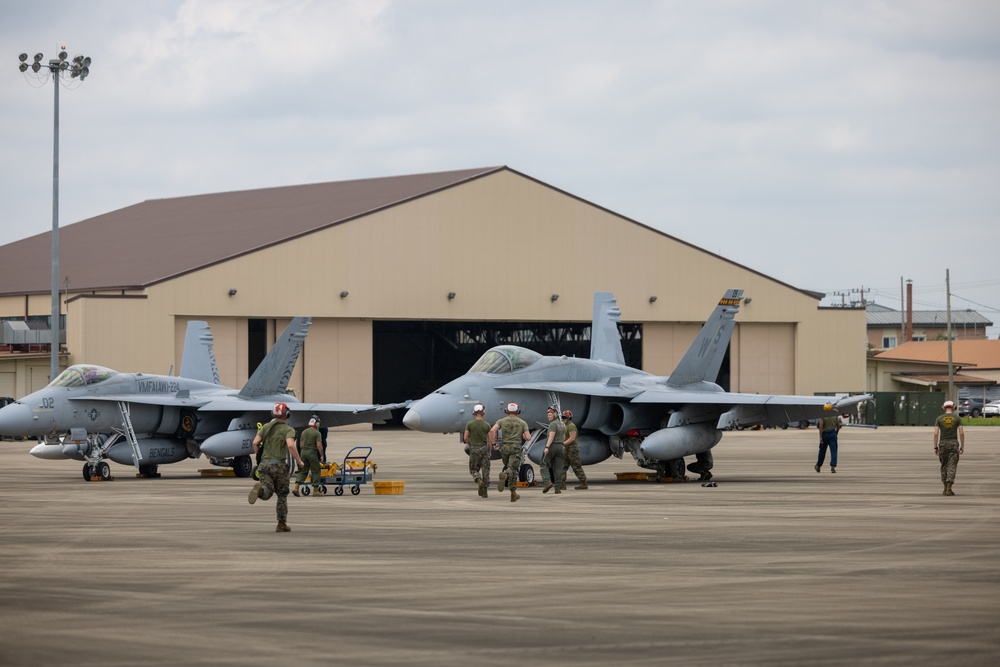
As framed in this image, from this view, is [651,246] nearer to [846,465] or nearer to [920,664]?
[846,465]

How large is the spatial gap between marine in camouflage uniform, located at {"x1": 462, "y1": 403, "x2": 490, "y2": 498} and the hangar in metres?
27.3

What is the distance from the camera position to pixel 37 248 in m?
71.2

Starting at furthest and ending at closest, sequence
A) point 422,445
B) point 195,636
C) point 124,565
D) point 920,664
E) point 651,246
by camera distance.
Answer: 1. point 651,246
2. point 422,445
3. point 124,565
4. point 195,636
5. point 920,664

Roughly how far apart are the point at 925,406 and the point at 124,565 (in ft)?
193

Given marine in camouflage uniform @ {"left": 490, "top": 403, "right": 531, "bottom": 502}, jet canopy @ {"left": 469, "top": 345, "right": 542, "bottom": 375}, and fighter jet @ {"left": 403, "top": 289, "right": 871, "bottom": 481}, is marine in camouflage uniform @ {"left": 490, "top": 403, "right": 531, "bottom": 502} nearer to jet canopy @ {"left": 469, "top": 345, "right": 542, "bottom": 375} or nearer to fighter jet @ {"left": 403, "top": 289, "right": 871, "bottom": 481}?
fighter jet @ {"left": 403, "top": 289, "right": 871, "bottom": 481}

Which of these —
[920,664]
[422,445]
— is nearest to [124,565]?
[920,664]

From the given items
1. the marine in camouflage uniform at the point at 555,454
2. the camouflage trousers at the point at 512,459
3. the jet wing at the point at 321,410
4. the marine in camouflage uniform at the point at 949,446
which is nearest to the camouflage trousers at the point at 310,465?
the camouflage trousers at the point at 512,459

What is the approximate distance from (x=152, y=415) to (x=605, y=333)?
11.5 metres

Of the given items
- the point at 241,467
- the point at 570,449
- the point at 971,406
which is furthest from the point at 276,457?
the point at 971,406

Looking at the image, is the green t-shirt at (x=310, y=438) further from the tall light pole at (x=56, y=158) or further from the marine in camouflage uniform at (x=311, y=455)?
the tall light pole at (x=56, y=158)

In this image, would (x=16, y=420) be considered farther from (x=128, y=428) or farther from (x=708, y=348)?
(x=708, y=348)

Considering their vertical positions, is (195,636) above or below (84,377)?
below

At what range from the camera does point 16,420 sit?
29641mm

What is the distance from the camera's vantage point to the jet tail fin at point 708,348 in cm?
→ 3153
